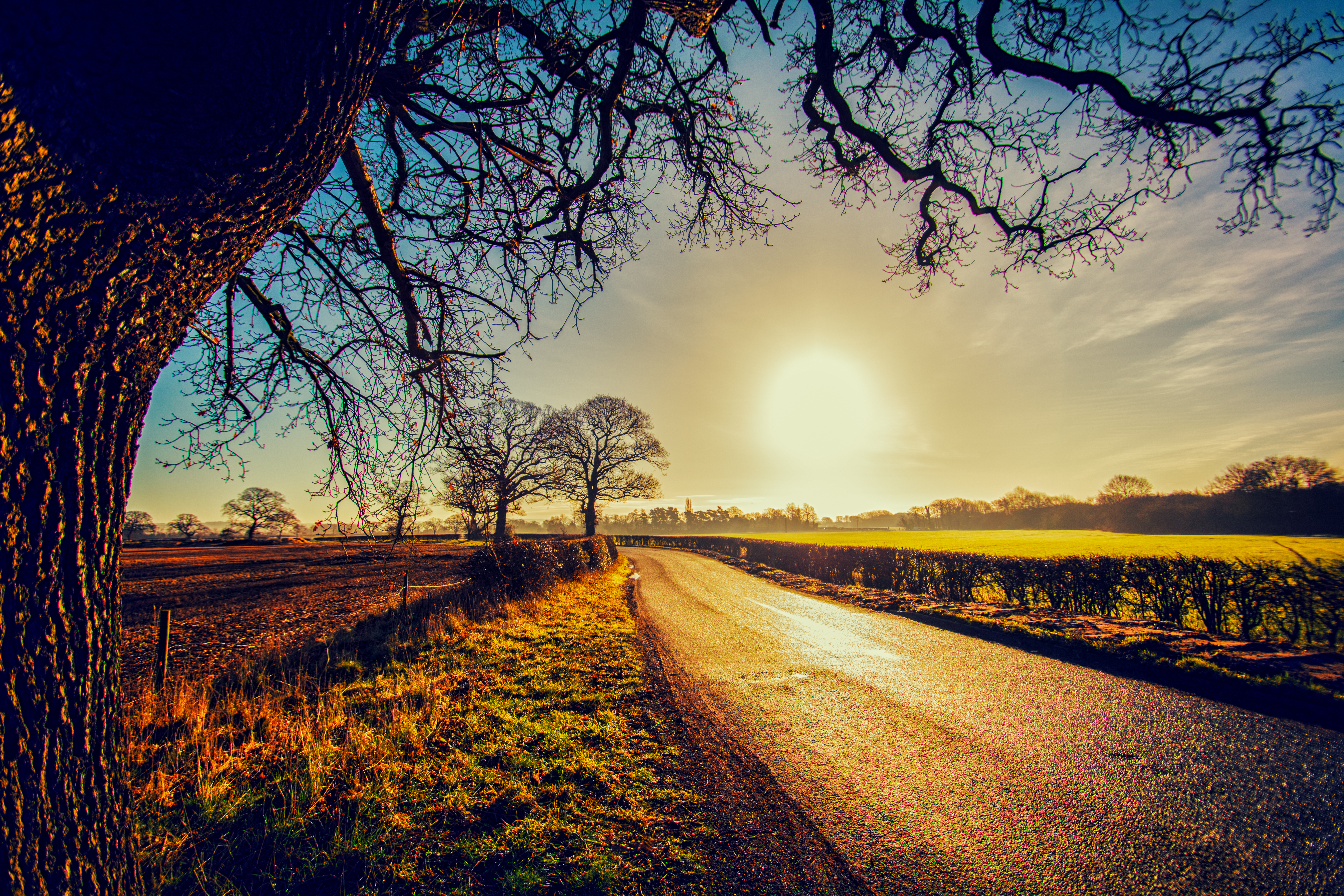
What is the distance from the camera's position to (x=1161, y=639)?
6551 millimetres

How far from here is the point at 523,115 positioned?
3.92 metres

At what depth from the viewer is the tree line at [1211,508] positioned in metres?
28.6

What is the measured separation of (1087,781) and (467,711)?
5.55 m

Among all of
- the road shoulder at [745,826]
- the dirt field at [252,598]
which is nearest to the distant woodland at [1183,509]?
the dirt field at [252,598]

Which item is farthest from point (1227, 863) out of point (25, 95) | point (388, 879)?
point (25, 95)

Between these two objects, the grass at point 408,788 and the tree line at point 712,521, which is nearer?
the grass at point 408,788

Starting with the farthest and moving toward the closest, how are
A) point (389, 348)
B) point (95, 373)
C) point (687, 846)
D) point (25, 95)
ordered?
point (389, 348) < point (687, 846) < point (95, 373) < point (25, 95)

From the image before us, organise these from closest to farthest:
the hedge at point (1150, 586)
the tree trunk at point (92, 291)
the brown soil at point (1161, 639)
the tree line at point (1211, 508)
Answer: the tree trunk at point (92, 291) → the brown soil at point (1161, 639) → the hedge at point (1150, 586) → the tree line at point (1211, 508)

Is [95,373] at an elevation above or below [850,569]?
above

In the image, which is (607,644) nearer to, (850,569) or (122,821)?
(122,821)

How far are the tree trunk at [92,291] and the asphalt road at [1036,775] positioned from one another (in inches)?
137

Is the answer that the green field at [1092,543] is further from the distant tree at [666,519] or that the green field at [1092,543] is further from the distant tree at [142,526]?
the distant tree at [142,526]

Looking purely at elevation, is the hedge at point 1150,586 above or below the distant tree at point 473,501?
below

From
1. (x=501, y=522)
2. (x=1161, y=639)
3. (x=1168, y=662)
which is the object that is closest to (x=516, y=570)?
(x=1168, y=662)
